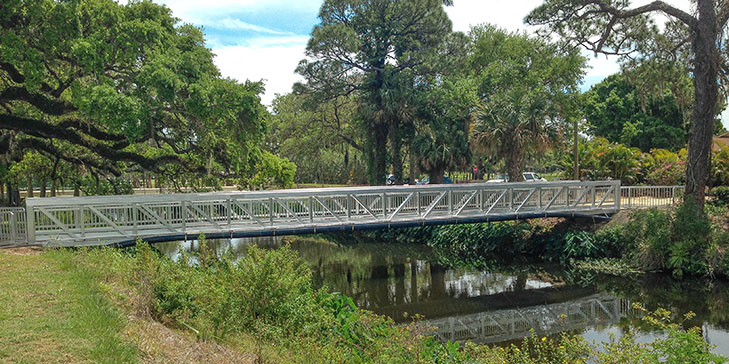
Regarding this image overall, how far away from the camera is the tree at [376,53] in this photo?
35406mm

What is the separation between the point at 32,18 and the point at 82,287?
1093 cm

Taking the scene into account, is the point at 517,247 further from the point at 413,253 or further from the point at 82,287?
the point at 82,287

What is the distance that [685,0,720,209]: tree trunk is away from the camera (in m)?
18.0

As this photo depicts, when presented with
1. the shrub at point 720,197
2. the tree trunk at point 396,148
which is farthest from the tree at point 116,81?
the shrub at point 720,197

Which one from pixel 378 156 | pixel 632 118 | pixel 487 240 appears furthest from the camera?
pixel 632 118

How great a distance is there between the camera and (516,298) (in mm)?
16125

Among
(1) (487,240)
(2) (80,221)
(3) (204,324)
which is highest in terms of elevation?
(2) (80,221)

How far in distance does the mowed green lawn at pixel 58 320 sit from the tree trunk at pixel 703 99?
1949 cm

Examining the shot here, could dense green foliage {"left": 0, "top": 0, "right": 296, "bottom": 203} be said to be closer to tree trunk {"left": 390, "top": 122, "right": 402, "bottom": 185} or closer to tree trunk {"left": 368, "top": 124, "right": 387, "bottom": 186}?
tree trunk {"left": 390, "top": 122, "right": 402, "bottom": 185}

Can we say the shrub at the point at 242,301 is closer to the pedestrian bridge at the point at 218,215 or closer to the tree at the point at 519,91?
the pedestrian bridge at the point at 218,215

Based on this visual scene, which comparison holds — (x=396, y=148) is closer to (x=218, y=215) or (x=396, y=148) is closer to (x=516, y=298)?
(x=218, y=215)

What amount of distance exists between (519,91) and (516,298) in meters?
14.1

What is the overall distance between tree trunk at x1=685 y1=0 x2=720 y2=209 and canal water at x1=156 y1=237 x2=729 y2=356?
14.0 feet

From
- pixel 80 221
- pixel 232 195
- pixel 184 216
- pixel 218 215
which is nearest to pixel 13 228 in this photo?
→ pixel 80 221
